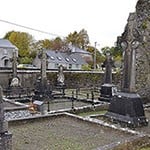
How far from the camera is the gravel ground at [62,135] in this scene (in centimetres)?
696

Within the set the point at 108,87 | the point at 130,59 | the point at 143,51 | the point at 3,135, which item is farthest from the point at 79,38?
the point at 3,135

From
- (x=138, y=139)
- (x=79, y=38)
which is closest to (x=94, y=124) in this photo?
(x=138, y=139)

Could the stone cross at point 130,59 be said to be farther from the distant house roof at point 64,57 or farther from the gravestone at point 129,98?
the distant house roof at point 64,57


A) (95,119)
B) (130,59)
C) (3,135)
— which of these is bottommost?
(95,119)

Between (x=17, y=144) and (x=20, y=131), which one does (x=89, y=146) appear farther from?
(x=20, y=131)

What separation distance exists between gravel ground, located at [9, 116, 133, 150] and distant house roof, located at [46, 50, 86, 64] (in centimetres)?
4532

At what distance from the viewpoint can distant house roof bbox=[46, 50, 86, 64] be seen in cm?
5522

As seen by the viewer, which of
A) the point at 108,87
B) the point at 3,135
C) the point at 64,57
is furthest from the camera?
the point at 64,57

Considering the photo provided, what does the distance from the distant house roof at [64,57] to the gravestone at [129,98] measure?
44.4m

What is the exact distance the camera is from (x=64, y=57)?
59500 mm

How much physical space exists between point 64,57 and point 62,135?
170 feet

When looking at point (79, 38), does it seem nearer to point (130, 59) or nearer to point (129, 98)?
point (130, 59)

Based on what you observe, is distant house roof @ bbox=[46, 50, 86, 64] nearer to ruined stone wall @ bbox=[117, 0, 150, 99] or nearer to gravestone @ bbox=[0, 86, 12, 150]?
ruined stone wall @ bbox=[117, 0, 150, 99]

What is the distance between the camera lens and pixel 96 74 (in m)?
26.9
